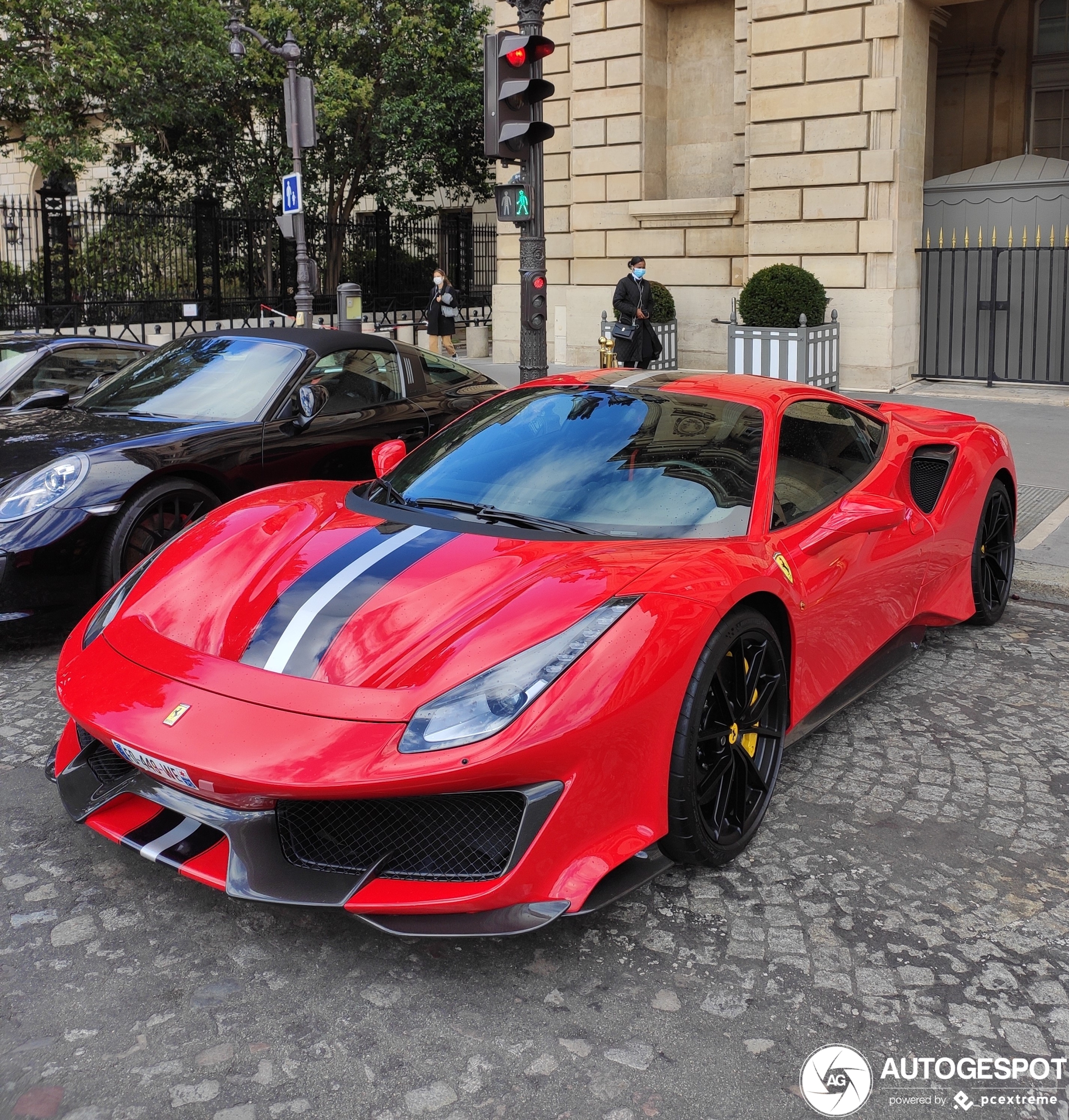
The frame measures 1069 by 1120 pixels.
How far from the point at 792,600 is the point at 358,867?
1.62 metres

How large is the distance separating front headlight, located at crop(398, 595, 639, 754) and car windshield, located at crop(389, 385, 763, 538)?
0.80 m

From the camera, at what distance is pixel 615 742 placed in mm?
2879

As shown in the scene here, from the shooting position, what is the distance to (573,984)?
2865 mm

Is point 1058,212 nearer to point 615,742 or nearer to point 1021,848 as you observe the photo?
point 1021,848

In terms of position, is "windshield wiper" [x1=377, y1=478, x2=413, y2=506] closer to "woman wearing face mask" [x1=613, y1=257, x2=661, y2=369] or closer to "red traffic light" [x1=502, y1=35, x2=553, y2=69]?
"red traffic light" [x1=502, y1=35, x2=553, y2=69]

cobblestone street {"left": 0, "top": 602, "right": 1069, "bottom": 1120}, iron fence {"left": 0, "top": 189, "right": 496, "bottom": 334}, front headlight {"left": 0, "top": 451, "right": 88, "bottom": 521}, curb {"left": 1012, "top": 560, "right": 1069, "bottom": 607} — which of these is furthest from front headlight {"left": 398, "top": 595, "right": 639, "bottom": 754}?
iron fence {"left": 0, "top": 189, "right": 496, "bottom": 334}

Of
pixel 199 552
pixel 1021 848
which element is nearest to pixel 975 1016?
pixel 1021 848

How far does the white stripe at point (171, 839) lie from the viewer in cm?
296

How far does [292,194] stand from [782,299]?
6023mm

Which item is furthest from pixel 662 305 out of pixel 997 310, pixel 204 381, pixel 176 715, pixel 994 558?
pixel 176 715

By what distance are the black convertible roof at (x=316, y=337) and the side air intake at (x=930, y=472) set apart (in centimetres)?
327

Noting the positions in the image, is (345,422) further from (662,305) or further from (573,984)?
(662,305)

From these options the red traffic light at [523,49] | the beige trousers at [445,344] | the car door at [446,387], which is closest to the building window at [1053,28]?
the beige trousers at [445,344]

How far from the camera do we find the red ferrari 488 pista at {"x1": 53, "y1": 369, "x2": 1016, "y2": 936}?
2.76 meters
